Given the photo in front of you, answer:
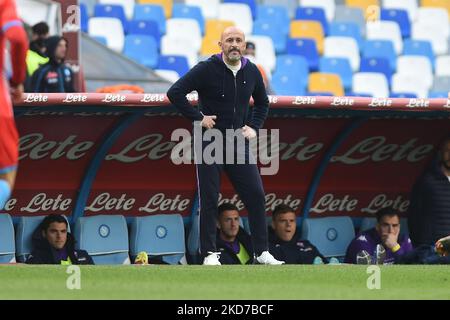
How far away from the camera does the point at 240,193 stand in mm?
10570

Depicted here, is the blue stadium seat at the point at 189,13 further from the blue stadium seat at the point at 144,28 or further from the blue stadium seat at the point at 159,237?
the blue stadium seat at the point at 159,237

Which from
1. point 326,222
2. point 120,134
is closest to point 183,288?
point 120,134

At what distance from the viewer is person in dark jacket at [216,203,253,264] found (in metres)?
12.0

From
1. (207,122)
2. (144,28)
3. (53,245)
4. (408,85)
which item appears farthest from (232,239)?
(408,85)

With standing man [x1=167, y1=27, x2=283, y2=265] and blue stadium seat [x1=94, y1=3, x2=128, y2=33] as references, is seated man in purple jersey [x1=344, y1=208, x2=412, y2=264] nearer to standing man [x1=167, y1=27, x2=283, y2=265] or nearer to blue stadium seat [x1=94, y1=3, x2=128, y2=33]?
standing man [x1=167, y1=27, x2=283, y2=265]

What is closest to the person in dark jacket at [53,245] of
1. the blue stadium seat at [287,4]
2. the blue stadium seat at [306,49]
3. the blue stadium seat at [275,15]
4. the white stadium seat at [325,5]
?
the blue stadium seat at [306,49]

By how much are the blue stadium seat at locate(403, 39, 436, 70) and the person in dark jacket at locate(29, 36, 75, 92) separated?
979 centimetres

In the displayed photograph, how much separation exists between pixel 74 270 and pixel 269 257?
2097mm

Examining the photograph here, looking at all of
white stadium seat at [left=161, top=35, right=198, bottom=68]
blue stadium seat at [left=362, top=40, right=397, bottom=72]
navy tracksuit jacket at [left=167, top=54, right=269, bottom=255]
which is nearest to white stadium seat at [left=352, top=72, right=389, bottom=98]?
blue stadium seat at [left=362, top=40, right=397, bottom=72]

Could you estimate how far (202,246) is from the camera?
10.6 meters

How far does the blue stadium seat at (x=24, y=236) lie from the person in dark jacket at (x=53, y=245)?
4.9 inches

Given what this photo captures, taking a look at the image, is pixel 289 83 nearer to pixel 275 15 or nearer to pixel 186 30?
pixel 186 30

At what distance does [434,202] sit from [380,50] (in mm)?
10152

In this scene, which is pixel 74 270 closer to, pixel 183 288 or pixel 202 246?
pixel 183 288
